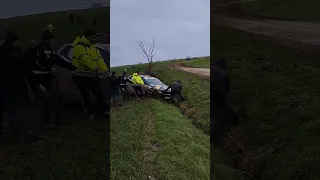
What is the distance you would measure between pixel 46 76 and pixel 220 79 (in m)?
2.24

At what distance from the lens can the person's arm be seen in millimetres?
4887

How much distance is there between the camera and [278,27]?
527cm

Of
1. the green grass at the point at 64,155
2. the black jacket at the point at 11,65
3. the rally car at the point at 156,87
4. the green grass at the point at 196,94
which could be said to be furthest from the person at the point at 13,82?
the rally car at the point at 156,87

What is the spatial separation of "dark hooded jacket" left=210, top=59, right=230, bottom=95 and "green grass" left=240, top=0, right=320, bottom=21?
83 centimetres

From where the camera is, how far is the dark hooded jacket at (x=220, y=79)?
213 inches

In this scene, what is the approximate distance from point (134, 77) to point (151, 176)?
4169mm

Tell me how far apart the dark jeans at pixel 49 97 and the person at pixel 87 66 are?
27 centimetres

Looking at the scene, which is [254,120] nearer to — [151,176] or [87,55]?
[151,176]

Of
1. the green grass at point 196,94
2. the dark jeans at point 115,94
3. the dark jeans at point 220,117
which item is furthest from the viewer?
the green grass at point 196,94

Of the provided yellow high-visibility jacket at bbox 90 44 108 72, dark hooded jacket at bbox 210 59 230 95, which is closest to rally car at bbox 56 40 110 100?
yellow high-visibility jacket at bbox 90 44 108 72

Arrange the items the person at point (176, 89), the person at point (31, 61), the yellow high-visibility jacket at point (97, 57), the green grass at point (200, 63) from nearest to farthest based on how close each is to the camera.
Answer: the person at point (31, 61) → the yellow high-visibility jacket at point (97, 57) → the green grass at point (200, 63) → the person at point (176, 89)

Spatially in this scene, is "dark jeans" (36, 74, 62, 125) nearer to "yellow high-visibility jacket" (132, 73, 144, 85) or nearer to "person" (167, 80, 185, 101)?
"yellow high-visibility jacket" (132, 73, 144, 85)

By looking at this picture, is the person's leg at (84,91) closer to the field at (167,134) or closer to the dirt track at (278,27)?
the field at (167,134)

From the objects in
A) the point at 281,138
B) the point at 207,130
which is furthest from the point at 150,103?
the point at 281,138
